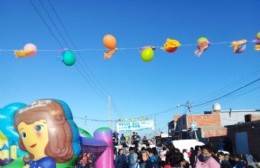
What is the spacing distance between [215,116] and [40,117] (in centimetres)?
4634

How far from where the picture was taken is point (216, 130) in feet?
141

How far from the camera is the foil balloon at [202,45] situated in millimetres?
10734

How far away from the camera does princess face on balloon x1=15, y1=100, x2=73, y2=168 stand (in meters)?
8.27

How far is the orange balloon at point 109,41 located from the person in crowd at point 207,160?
3369 mm

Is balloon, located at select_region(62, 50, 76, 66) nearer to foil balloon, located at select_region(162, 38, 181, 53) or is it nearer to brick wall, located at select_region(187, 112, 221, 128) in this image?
foil balloon, located at select_region(162, 38, 181, 53)

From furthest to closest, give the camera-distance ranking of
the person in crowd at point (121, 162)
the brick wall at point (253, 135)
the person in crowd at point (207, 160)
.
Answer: the brick wall at point (253, 135) → the person in crowd at point (121, 162) → the person in crowd at point (207, 160)

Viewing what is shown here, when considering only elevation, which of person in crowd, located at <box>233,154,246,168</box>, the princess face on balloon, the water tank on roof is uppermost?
the water tank on roof

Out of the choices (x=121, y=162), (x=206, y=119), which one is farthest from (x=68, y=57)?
(x=206, y=119)

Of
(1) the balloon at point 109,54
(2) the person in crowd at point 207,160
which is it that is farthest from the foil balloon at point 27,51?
(2) the person in crowd at point 207,160

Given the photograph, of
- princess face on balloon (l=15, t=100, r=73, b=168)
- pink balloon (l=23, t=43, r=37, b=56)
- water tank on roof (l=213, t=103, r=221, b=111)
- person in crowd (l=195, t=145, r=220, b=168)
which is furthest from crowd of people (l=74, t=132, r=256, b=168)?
water tank on roof (l=213, t=103, r=221, b=111)

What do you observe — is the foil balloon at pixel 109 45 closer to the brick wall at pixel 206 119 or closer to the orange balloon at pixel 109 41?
the orange balloon at pixel 109 41

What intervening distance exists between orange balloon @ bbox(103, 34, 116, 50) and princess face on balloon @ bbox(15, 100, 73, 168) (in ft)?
8.36

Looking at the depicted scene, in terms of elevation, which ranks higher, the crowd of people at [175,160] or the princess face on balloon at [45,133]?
the princess face on balloon at [45,133]

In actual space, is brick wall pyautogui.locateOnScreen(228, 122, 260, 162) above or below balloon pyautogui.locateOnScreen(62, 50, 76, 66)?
below
